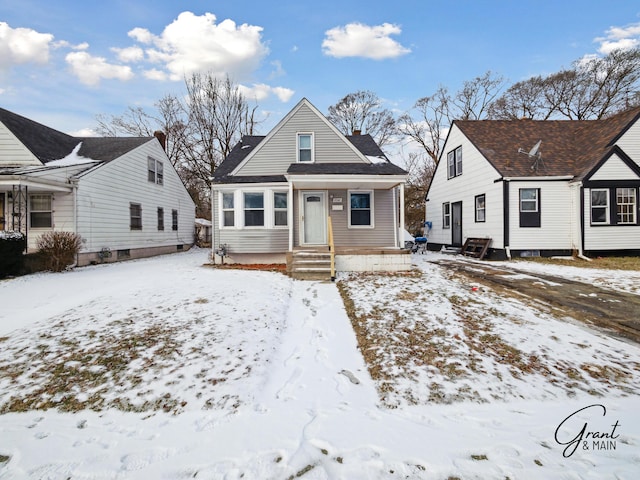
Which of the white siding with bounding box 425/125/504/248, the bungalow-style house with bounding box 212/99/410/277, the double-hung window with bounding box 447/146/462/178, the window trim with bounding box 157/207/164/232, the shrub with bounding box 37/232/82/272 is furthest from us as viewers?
the window trim with bounding box 157/207/164/232

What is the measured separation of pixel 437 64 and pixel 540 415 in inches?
736

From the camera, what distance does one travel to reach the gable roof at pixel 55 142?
11.8 meters

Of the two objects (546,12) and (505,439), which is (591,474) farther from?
(546,12)

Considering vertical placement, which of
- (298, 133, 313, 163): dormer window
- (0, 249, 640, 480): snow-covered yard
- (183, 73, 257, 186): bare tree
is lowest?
(0, 249, 640, 480): snow-covered yard

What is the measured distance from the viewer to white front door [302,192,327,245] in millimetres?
11930

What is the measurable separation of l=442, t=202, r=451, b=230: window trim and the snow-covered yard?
12090 mm

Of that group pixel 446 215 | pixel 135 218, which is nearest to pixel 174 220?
pixel 135 218

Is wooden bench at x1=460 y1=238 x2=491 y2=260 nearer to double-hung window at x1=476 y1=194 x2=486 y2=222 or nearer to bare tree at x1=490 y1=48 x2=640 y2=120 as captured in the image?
double-hung window at x1=476 y1=194 x2=486 y2=222

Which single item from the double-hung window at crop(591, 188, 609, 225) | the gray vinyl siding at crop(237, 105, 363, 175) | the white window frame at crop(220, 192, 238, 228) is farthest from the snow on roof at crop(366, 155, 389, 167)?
the double-hung window at crop(591, 188, 609, 225)

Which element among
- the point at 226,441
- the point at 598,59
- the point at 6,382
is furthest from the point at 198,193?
the point at 598,59

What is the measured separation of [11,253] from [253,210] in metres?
7.57

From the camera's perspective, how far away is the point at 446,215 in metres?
17.5

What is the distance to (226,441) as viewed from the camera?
2.39m

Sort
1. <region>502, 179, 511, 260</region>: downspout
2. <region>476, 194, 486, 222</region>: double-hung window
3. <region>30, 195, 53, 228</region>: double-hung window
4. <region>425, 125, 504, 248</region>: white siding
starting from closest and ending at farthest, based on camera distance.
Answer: <region>30, 195, 53, 228</region>: double-hung window → <region>502, 179, 511, 260</region>: downspout → <region>425, 125, 504, 248</region>: white siding → <region>476, 194, 486, 222</region>: double-hung window
